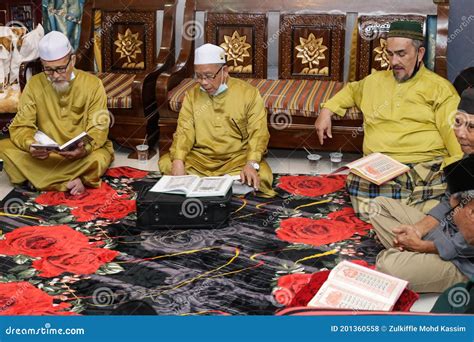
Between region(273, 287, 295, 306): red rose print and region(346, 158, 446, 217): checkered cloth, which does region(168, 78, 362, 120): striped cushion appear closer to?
region(346, 158, 446, 217): checkered cloth

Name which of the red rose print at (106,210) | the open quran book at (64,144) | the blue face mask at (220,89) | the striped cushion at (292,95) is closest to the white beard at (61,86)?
the open quran book at (64,144)

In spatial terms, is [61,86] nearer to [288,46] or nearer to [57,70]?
[57,70]

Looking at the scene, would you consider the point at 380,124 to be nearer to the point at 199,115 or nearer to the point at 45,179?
the point at 199,115

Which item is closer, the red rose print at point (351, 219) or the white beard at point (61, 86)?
the red rose print at point (351, 219)

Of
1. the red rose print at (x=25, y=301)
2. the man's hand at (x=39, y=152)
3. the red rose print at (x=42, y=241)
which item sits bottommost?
the red rose print at (x=25, y=301)

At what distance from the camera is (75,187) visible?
4539 mm

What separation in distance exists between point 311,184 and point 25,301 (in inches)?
81.8

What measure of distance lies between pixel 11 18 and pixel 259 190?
2.71 metres

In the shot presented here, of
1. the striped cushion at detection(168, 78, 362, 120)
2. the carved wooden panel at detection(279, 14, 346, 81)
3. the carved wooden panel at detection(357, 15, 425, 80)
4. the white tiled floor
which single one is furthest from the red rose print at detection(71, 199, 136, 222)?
the carved wooden panel at detection(357, 15, 425, 80)

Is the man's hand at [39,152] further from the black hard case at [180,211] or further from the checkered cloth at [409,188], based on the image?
the checkered cloth at [409,188]

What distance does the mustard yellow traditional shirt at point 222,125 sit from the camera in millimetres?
4539

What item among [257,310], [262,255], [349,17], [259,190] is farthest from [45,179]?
[349,17]

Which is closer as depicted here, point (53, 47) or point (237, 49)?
point (53, 47)

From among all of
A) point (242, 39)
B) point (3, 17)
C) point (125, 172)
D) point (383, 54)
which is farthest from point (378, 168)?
point (3, 17)
